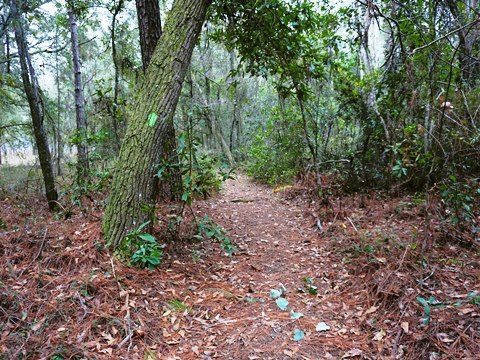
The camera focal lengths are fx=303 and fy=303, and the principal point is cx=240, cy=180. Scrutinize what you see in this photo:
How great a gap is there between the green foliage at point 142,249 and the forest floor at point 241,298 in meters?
0.11

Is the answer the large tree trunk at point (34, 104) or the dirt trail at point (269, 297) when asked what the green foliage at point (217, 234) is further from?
the large tree trunk at point (34, 104)

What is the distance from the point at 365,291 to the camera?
3107mm

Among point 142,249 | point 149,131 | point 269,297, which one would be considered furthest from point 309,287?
point 149,131

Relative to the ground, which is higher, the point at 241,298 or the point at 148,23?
the point at 148,23

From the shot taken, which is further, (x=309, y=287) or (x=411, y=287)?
(x=309, y=287)

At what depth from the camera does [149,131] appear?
342cm

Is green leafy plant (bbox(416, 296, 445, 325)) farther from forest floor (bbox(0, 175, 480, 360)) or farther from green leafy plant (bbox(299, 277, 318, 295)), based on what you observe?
green leafy plant (bbox(299, 277, 318, 295))

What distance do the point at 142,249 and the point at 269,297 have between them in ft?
4.70

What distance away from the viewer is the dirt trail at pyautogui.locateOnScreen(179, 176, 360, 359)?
249 cm

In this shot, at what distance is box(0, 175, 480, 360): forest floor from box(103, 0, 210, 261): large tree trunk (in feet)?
1.33

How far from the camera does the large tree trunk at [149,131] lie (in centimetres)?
335

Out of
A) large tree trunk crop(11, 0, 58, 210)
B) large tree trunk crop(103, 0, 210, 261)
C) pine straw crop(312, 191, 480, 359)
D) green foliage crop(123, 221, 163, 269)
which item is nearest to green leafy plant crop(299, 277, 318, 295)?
pine straw crop(312, 191, 480, 359)

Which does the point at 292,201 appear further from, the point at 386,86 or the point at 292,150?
the point at 386,86

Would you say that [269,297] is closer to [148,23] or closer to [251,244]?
[251,244]
